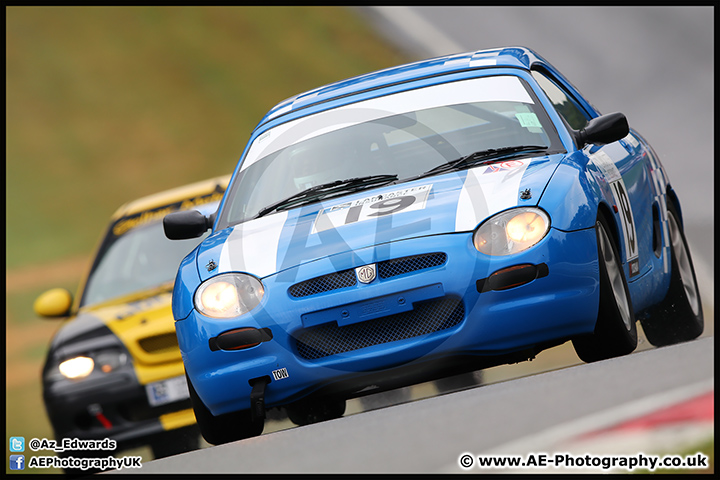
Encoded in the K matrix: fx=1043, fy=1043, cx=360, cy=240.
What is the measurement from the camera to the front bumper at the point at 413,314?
13.7 ft

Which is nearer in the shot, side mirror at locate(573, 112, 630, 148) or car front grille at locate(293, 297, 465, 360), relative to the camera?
car front grille at locate(293, 297, 465, 360)

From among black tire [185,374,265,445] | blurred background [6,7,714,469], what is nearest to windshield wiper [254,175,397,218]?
black tire [185,374,265,445]

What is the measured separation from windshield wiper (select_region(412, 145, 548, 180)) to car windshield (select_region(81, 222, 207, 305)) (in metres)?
3.02

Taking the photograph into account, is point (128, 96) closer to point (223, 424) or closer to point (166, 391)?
point (166, 391)

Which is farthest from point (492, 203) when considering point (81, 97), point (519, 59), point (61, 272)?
point (81, 97)

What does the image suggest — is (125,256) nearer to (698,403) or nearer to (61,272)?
(698,403)

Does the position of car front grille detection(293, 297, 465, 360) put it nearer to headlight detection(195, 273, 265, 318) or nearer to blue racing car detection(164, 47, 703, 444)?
blue racing car detection(164, 47, 703, 444)

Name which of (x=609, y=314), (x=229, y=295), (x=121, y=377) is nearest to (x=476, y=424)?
(x=609, y=314)

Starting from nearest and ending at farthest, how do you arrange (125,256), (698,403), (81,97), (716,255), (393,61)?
(698,403) → (125,256) → (716,255) → (393,61) → (81,97)

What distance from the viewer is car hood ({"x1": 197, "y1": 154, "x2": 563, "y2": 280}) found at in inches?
169

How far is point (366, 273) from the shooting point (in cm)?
423

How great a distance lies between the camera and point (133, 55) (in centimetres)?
2366

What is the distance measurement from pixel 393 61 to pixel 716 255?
1035 cm

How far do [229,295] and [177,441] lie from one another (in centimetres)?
234
